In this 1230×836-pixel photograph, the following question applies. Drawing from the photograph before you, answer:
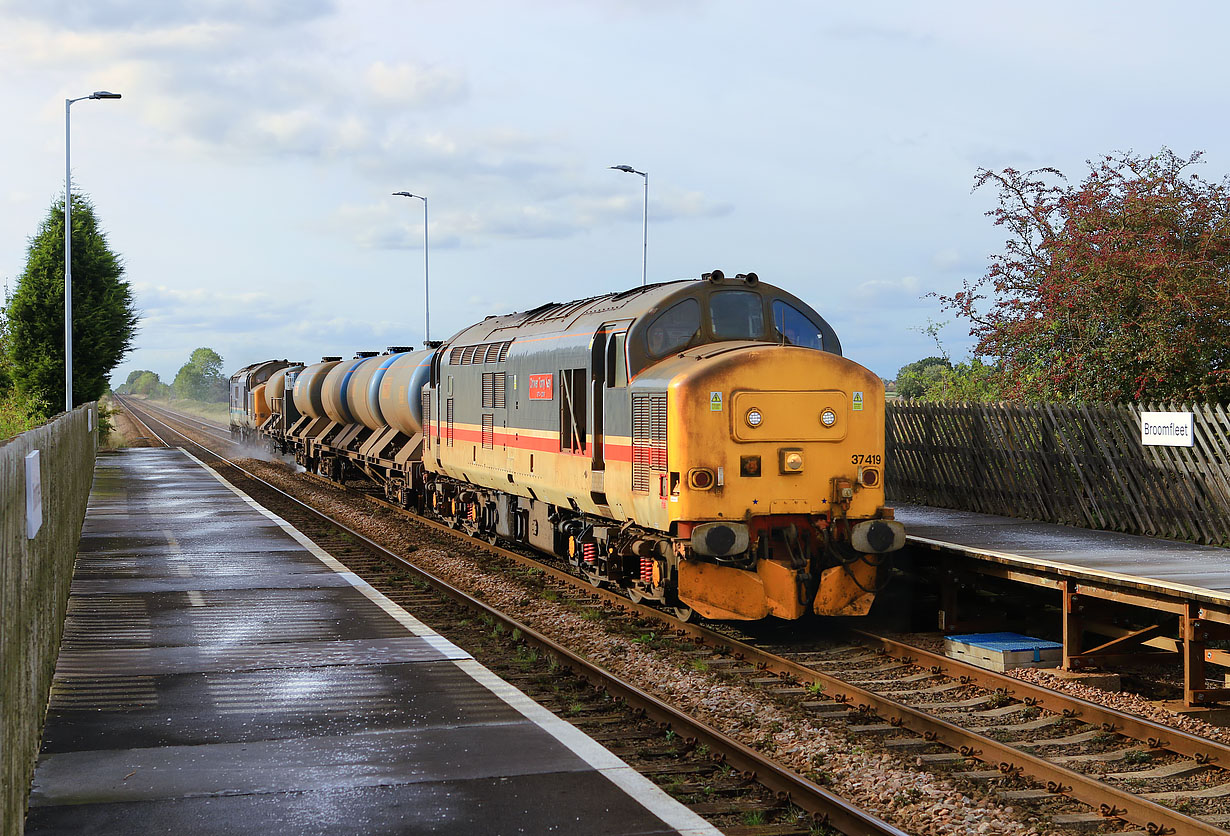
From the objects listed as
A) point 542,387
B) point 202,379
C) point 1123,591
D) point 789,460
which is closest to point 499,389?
point 542,387

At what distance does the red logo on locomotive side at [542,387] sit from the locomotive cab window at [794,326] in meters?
2.97

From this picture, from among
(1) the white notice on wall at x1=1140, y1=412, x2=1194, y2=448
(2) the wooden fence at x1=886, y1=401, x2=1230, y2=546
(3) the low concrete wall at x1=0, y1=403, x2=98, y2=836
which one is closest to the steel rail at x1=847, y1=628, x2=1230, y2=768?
(2) the wooden fence at x1=886, y1=401, x2=1230, y2=546

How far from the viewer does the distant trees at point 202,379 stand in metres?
174

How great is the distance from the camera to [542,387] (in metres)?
14.2

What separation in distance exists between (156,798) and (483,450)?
10.6 m

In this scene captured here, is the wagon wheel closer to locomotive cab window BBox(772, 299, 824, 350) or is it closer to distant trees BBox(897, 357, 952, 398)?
locomotive cab window BBox(772, 299, 824, 350)

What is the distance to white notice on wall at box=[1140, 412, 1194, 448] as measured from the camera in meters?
13.1

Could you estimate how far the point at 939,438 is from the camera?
57.1 ft

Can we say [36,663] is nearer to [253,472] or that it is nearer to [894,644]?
[894,644]

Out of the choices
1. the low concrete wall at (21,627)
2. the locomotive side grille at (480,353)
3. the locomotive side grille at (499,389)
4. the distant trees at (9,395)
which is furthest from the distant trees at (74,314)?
the low concrete wall at (21,627)

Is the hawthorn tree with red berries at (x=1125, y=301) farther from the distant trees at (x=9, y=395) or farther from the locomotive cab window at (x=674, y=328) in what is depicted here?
the distant trees at (x=9, y=395)

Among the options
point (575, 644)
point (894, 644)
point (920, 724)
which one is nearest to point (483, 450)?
point (575, 644)

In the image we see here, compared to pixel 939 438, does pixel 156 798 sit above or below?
below

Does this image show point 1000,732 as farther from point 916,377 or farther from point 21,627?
point 916,377
